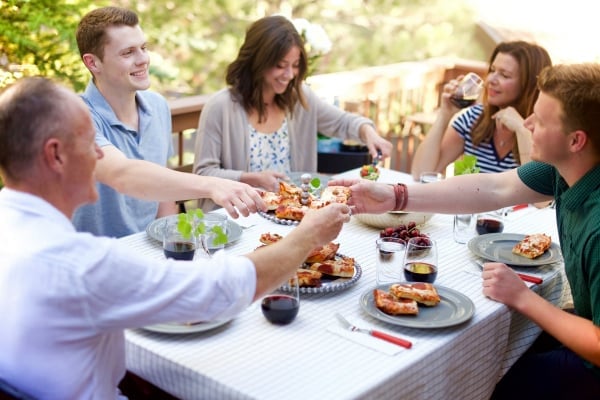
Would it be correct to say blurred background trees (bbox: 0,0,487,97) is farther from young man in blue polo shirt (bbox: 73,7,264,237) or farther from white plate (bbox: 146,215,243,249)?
white plate (bbox: 146,215,243,249)

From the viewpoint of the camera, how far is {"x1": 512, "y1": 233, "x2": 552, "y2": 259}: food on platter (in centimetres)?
234

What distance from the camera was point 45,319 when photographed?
1380 mm

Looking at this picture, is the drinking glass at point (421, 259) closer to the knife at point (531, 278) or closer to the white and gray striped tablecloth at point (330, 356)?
the white and gray striped tablecloth at point (330, 356)

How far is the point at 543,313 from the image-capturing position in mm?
1960

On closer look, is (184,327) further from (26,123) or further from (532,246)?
(532,246)

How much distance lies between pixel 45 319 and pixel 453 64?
5.03 m

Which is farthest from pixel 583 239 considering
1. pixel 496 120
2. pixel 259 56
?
pixel 259 56

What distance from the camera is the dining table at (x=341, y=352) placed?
62.1 inches

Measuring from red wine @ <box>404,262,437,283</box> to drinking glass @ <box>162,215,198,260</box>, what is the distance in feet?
2.03

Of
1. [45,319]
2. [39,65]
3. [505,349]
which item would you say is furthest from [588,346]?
[39,65]

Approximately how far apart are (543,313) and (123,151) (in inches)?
69.1

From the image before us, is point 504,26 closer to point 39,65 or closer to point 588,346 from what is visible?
point 39,65

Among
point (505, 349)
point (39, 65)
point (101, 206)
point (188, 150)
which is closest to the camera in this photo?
point (505, 349)

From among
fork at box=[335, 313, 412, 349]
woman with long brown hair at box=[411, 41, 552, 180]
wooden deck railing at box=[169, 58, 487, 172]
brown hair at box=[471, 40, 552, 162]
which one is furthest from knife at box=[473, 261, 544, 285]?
wooden deck railing at box=[169, 58, 487, 172]
